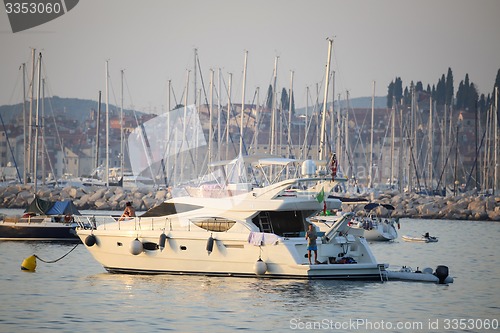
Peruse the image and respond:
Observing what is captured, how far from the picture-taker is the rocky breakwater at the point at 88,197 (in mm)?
74875

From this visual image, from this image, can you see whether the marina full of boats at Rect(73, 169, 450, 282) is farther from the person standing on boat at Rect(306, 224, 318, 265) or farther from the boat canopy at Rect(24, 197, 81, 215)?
the boat canopy at Rect(24, 197, 81, 215)

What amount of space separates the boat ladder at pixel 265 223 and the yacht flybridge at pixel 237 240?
16 millimetres

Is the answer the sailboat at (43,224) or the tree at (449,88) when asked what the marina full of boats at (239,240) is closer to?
the sailboat at (43,224)

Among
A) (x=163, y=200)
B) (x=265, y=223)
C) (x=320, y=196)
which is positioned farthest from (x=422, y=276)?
(x=163, y=200)

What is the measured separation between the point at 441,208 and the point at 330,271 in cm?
4935

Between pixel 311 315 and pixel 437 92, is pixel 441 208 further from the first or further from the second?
pixel 437 92

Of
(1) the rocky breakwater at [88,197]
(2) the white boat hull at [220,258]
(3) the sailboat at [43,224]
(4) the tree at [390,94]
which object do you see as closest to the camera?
(2) the white boat hull at [220,258]

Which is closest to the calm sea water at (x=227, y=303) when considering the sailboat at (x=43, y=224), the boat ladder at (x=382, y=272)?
the boat ladder at (x=382, y=272)

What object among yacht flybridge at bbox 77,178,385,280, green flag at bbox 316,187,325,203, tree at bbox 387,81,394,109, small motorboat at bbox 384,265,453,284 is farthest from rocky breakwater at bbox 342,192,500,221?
tree at bbox 387,81,394,109

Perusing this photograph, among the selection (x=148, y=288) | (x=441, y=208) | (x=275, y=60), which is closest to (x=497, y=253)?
(x=148, y=288)

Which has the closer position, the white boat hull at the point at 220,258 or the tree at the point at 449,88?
the white boat hull at the point at 220,258

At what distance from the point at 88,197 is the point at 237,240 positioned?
5065 cm

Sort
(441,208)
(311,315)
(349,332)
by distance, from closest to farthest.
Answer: (349,332)
(311,315)
(441,208)

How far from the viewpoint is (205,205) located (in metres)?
28.9
